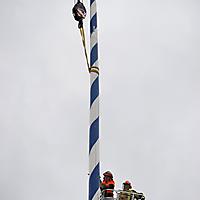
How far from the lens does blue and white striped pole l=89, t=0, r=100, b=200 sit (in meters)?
5.18

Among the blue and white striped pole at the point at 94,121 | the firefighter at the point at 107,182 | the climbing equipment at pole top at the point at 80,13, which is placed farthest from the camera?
the firefighter at the point at 107,182

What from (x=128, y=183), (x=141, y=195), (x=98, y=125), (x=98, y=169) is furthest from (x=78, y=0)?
(x=128, y=183)

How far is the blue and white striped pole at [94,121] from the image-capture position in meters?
5.18

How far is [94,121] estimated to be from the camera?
18.1 feet

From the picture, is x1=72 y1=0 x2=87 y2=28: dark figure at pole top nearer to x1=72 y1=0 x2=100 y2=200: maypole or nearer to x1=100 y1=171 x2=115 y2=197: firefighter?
x1=72 y1=0 x2=100 y2=200: maypole

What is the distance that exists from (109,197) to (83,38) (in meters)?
3.87

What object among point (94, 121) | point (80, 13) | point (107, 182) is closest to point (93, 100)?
point (94, 121)

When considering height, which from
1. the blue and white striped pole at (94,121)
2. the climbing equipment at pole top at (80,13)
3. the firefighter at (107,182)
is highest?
the climbing equipment at pole top at (80,13)

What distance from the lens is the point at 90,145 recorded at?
17.7ft

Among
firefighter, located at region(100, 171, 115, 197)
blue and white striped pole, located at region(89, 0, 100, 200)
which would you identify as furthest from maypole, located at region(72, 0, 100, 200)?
firefighter, located at region(100, 171, 115, 197)

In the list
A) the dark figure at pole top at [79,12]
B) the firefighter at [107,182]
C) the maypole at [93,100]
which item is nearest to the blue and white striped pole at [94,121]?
the maypole at [93,100]

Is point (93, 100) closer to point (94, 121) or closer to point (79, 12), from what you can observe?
point (94, 121)

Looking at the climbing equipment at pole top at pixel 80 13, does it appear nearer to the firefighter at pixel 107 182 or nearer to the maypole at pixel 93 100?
the maypole at pixel 93 100

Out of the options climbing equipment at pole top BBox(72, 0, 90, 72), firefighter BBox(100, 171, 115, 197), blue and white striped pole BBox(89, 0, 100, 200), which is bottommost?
firefighter BBox(100, 171, 115, 197)
